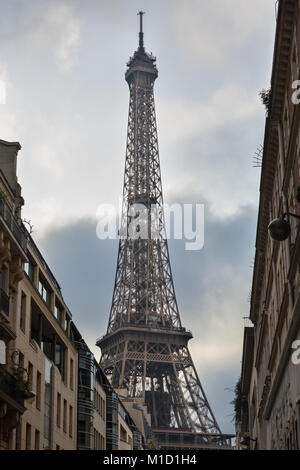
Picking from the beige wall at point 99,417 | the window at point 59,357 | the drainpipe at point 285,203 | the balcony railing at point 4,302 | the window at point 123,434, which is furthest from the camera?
the window at point 123,434

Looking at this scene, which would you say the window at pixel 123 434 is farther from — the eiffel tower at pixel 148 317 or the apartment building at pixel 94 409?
the eiffel tower at pixel 148 317

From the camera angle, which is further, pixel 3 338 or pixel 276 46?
pixel 3 338

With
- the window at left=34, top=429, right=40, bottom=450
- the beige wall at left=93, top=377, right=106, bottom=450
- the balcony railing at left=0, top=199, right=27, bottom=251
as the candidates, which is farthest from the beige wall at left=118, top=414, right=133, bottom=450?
the balcony railing at left=0, top=199, right=27, bottom=251

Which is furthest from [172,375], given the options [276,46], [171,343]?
[276,46]

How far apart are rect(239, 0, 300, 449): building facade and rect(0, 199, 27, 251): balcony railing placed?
12.0 meters

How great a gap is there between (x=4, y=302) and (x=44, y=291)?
44.8 feet

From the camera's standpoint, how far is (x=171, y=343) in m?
153

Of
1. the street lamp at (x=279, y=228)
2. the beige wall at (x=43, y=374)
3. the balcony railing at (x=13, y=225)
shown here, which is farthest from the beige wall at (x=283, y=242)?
the beige wall at (x=43, y=374)

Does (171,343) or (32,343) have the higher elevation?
(171,343)

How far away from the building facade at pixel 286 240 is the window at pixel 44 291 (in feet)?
42.0

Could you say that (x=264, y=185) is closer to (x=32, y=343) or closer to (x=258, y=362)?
(x=32, y=343)

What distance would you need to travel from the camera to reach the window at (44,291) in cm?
5422
